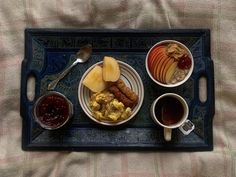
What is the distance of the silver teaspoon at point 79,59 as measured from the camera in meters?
1.02

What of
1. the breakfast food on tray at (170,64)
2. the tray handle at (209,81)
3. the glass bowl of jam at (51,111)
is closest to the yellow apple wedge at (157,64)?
the breakfast food on tray at (170,64)

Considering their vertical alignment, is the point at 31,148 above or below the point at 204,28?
below

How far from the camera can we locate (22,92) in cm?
102

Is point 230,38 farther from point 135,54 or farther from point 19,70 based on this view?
point 19,70

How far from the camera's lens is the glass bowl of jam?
964 millimetres

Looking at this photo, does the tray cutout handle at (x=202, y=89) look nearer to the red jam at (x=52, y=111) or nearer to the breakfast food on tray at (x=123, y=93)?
the breakfast food on tray at (x=123, y=93)

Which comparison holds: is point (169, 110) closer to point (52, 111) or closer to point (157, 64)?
point (157, 64)

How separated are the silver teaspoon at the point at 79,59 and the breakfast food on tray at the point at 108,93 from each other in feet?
0.16

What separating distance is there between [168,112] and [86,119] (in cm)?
20

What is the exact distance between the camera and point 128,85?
102cm

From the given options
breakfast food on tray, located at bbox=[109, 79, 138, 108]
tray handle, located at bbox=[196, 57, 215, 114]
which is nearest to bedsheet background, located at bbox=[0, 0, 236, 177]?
tray handle, located at bbox=[196, 57, 215, 114]

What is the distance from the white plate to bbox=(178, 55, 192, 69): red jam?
0.34 ft

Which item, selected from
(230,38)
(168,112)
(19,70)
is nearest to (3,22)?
(19,70)

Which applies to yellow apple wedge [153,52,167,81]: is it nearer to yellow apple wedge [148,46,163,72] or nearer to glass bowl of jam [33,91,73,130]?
yellow apple wedge [148,46,163,72]
